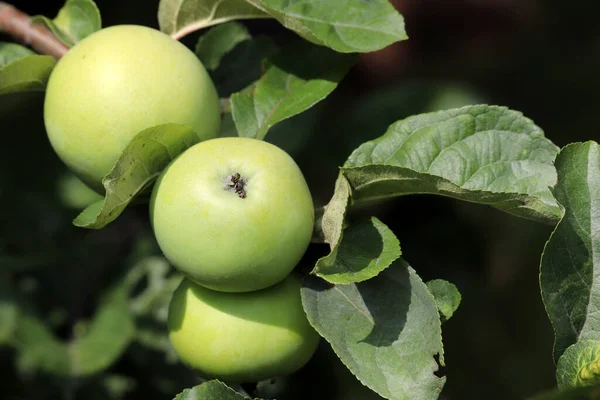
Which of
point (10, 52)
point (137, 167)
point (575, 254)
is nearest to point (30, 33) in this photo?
point (10, 52)

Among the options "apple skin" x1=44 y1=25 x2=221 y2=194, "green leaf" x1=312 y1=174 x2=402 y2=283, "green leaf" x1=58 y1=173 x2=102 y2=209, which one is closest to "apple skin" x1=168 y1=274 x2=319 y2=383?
"green leaf" x1=312 y1=174 x2=402 y2=283

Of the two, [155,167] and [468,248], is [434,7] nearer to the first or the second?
[468,248]

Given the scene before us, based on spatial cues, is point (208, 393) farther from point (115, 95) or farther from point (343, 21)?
point (343, 21)

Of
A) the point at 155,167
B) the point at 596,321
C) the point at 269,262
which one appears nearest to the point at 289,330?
the point at 269,262

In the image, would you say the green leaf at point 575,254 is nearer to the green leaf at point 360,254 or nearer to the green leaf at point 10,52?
the green leaf at point 360,254

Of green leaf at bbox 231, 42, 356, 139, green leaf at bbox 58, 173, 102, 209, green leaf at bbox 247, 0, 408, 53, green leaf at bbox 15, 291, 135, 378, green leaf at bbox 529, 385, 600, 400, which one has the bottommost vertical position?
green leaf at bbox 15, 291, 135, 378

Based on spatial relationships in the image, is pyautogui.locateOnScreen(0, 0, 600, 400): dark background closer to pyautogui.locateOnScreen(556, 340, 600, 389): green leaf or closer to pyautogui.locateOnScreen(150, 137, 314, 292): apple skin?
pyautogui.locateOnScreen(150, 137, 314, 292): apple skin
